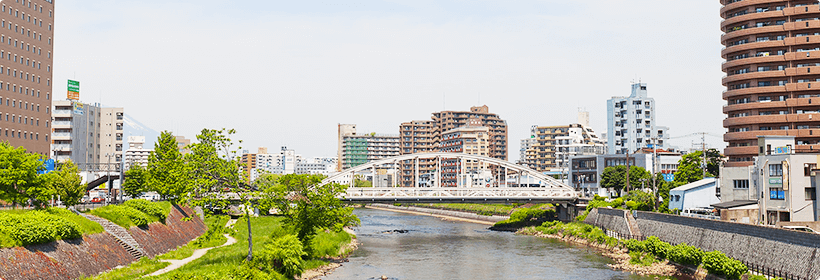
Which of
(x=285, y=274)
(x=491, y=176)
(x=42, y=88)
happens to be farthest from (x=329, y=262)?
(x=491, y=176)

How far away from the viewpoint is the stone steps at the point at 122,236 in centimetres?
4041

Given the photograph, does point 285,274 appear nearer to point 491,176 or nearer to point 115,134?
point 115,134

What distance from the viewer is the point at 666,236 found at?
56.0 metres

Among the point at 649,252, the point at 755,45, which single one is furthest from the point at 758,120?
the point at 649,252

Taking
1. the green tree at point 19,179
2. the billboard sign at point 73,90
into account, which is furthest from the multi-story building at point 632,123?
the green tree at point 19,179

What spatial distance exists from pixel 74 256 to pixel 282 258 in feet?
39.8

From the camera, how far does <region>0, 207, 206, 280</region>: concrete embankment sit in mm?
28844

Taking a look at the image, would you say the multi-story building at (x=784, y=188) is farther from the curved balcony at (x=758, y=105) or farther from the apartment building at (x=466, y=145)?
the apartment building at (x=466, y=145)

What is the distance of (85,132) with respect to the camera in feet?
447

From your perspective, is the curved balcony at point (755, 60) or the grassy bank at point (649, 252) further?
the curved balcony at point (755, 60)

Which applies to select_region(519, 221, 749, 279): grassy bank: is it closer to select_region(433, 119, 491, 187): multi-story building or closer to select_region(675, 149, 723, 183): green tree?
select_region(675, 149, 723, 183): green tree

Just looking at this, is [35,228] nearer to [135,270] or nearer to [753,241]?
[135,270]

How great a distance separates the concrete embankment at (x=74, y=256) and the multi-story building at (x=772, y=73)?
6672 centimetres

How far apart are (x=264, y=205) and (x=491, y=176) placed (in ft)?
419
